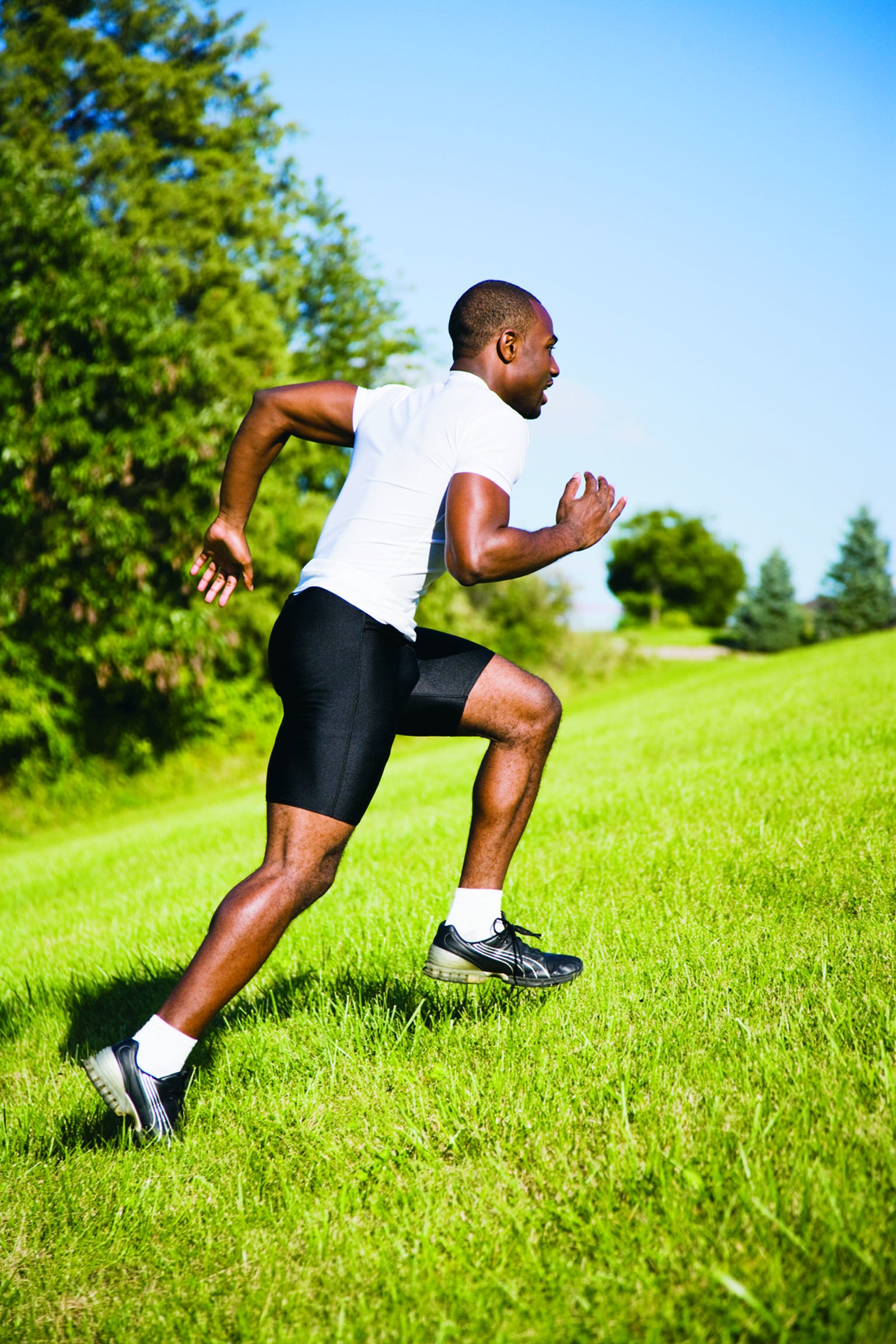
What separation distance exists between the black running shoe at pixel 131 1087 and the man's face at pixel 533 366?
7.37 feet

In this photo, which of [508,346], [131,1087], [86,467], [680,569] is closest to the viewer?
[131,1087]

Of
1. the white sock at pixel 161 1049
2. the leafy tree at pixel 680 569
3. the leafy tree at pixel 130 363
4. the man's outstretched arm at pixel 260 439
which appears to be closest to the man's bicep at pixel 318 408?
the man's outstretched arm at pixel 260 439

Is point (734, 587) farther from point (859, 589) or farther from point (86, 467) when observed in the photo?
point (86, 467)

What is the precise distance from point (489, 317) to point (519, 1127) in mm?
2364

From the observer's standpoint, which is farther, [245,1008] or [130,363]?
[130,363]

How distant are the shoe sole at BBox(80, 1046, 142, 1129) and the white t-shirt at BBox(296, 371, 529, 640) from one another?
1.43m

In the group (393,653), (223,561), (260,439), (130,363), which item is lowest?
(393,653)

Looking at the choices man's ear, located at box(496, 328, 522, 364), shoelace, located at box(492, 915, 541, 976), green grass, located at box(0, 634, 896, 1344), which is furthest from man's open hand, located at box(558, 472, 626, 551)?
green grass, located at box(0, 634, 896, 1344)

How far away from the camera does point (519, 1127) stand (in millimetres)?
2447

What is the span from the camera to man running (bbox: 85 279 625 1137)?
272cm

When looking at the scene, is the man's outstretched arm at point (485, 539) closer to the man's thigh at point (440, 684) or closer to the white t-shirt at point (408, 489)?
the white t-shirt at point (408, 489)

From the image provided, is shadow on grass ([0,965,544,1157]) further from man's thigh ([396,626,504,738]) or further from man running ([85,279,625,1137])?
man's thigh ([396,626,504,738])

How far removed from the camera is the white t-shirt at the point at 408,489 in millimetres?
2857

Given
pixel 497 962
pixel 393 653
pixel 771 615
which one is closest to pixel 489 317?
pixel 393 653
